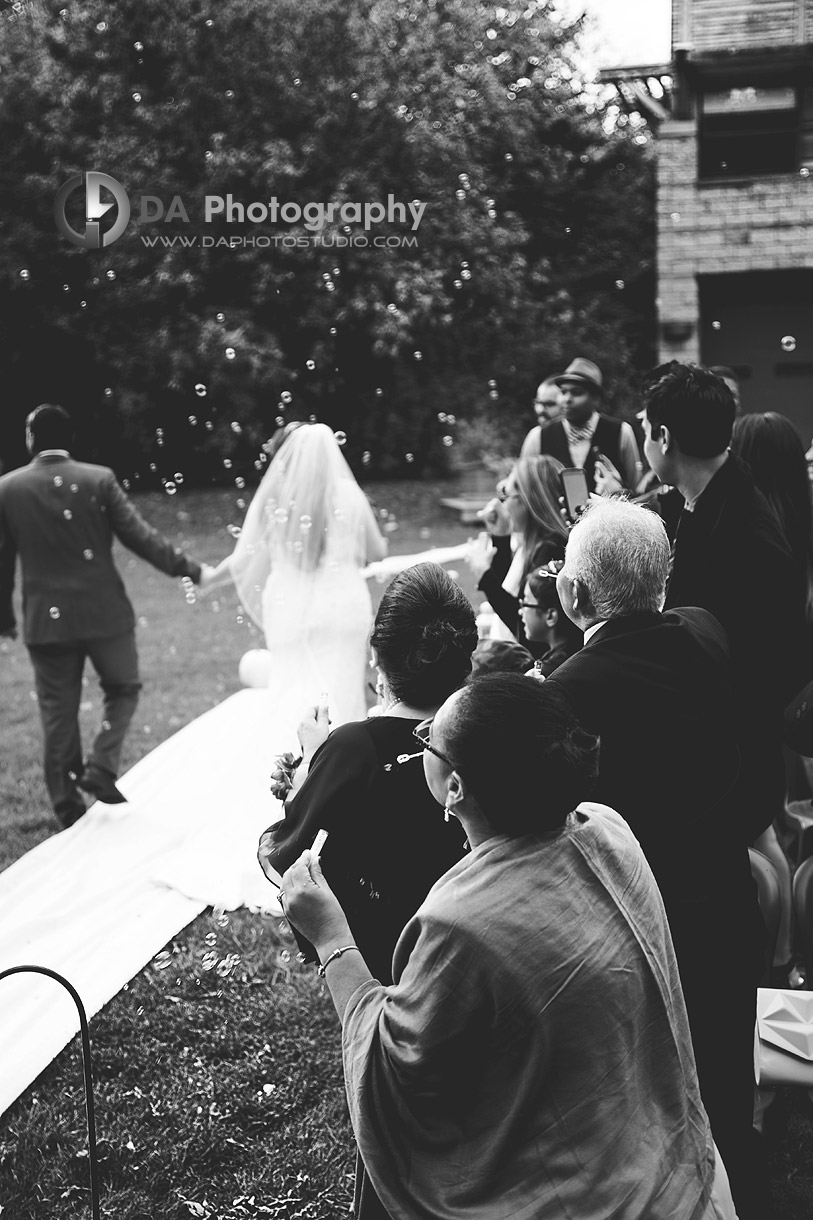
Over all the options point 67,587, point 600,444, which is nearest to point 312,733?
point 600,444

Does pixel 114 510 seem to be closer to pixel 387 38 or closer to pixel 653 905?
pixel 653 905

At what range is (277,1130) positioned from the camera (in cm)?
303

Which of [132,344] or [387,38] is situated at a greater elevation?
[387,38]

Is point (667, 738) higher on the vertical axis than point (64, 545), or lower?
higher

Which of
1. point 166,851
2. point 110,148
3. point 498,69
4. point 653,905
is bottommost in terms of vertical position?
point 166,851

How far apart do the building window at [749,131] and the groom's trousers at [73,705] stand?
13.5m

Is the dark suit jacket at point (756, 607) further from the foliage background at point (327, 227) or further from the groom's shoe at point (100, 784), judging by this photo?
the foliage background at point (327, 227)

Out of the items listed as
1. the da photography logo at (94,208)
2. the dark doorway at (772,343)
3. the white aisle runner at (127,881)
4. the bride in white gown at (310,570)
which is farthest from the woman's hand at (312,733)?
the da photography logo at (94,208)

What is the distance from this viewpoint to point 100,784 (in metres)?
5.44

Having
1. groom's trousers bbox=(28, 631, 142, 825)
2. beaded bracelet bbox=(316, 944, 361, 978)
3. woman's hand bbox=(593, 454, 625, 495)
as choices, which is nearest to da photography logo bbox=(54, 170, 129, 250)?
groom's trousers bbox=(28, 631, 142, 825)

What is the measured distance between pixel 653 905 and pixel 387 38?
17947 mm

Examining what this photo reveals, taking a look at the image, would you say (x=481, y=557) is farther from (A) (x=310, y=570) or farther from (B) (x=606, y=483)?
(A) (x=310, y=570)

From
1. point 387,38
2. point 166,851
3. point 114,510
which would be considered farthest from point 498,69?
point 166,851

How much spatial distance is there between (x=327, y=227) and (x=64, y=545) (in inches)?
499
